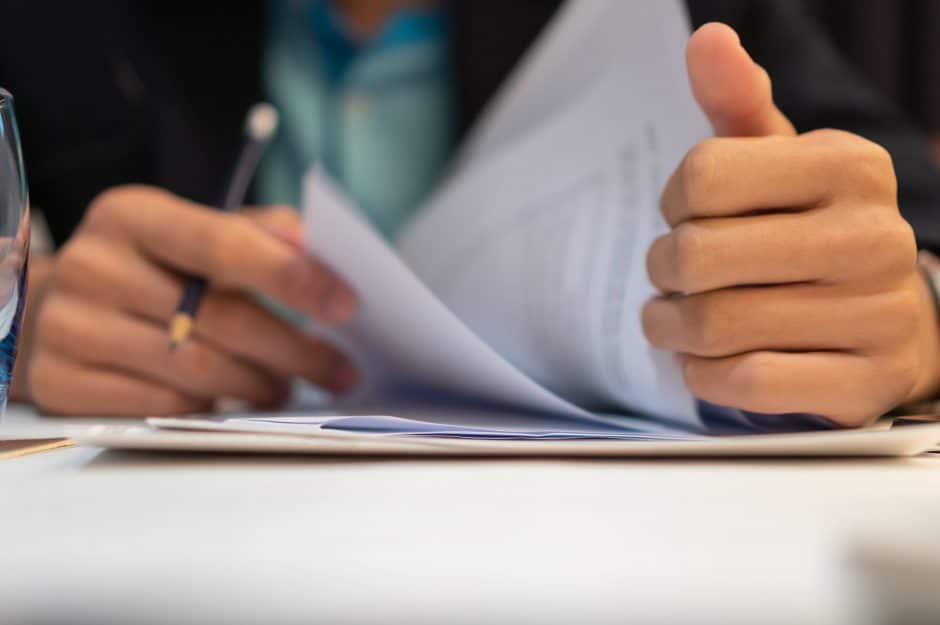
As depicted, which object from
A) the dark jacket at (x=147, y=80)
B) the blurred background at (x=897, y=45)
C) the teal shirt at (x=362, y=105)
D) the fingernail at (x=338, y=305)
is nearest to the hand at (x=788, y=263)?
the fingernail at (x=338, y=305)

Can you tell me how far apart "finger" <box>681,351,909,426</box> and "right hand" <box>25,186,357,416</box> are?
23 cm

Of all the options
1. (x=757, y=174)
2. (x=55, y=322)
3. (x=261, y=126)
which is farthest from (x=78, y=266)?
(x=757, y=174)

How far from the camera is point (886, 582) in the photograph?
17 centimetres

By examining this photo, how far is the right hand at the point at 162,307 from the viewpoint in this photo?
0.45 meters

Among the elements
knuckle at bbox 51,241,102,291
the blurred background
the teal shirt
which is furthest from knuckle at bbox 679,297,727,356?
the blurred background

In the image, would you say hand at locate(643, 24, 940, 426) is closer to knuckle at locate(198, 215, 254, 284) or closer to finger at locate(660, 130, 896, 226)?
finger at locate(660, 130, 896, 226)

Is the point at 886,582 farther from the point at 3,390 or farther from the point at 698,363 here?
the point at 3,390

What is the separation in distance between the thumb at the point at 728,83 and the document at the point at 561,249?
3cm

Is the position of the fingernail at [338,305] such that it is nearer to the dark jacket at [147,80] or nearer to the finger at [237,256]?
the finger at [237,256]

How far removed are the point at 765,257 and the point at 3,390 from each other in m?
0.31

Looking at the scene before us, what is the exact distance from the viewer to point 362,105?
98cm

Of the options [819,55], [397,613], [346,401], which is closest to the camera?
[397,613]

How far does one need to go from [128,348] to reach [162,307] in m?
0.03

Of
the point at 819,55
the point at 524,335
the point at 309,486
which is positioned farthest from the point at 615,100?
the point at 819,55
